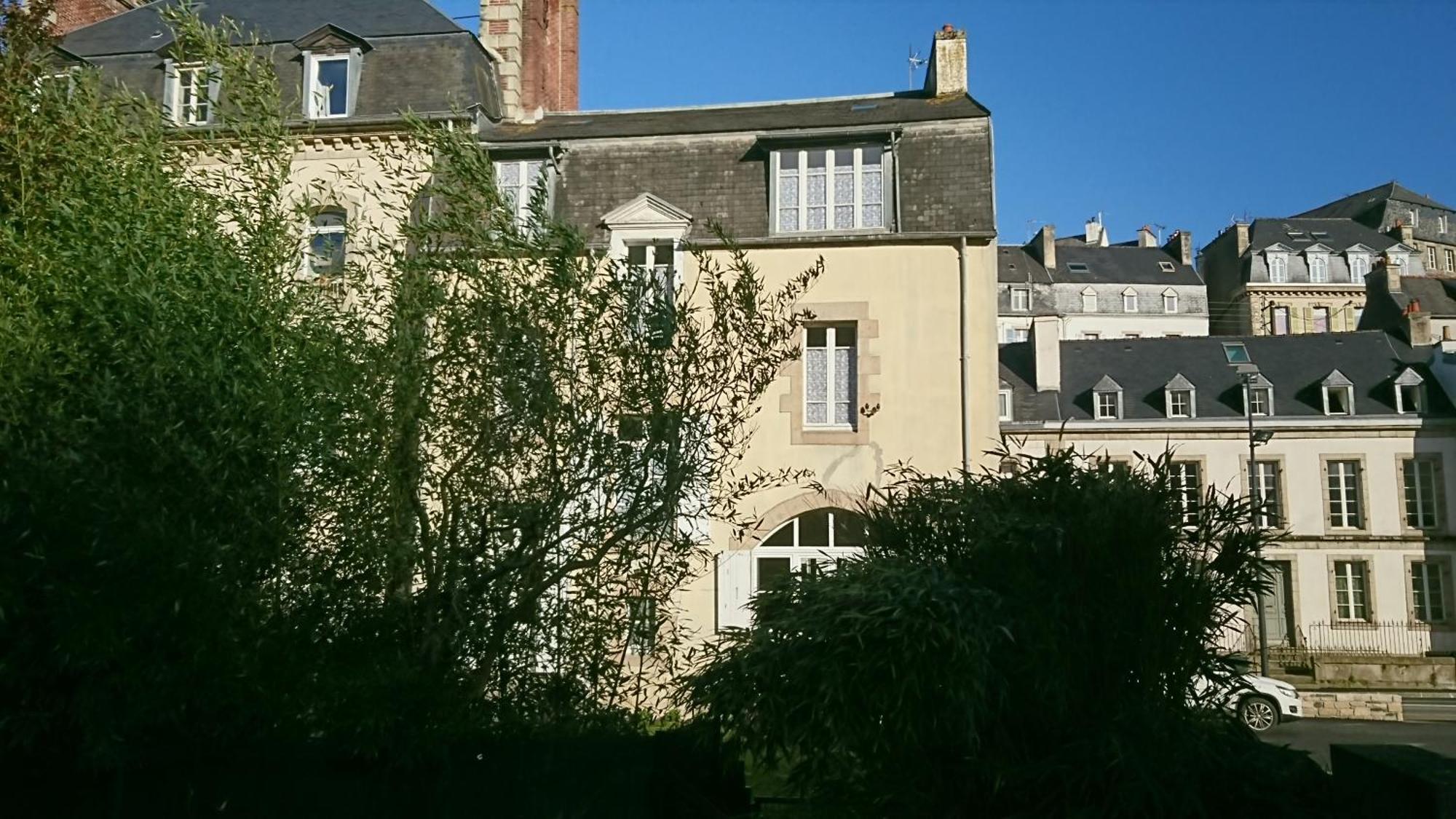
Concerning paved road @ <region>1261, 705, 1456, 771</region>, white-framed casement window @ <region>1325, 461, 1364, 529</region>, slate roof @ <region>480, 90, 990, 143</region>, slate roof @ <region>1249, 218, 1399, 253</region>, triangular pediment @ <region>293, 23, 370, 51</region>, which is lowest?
paved road @ <region>1261, 705, 1456, 771</region>

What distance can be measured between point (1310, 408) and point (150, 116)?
123ft

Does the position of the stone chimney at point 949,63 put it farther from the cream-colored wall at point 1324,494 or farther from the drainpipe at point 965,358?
the cream-colored wall at point 1324,494

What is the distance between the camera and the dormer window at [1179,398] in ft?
125

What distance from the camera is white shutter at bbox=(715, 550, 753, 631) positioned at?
14.9 meters

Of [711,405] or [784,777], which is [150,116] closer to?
[711,405]

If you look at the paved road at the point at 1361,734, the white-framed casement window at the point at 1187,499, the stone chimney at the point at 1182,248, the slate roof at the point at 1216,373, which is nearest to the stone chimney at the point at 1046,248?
the stone chimney at the point at 1182,248

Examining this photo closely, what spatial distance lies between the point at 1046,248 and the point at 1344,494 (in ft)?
97.3

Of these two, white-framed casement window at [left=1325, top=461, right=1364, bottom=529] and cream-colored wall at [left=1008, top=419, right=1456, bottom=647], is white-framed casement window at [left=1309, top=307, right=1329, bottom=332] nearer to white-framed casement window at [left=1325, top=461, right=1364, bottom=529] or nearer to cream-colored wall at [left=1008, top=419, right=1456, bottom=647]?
cream-colored wall at [left=1008, top=419, right=1456, bottom=647]

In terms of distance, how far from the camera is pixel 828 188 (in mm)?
A: 15836

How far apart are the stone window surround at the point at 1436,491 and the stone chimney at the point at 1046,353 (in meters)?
10.8

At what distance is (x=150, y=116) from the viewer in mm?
7883

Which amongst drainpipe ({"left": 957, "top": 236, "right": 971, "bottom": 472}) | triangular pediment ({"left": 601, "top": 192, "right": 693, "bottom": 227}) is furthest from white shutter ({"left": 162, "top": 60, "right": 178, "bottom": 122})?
drainpipe ({"left": 957, "top": 236, "right": 971, "bottom": 472})

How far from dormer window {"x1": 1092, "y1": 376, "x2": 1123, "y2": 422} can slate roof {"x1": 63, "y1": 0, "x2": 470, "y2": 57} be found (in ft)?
92.4

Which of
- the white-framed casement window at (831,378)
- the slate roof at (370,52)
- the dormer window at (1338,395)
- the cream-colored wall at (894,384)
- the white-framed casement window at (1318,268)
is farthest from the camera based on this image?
the white-framed casement window at (1318,268)
